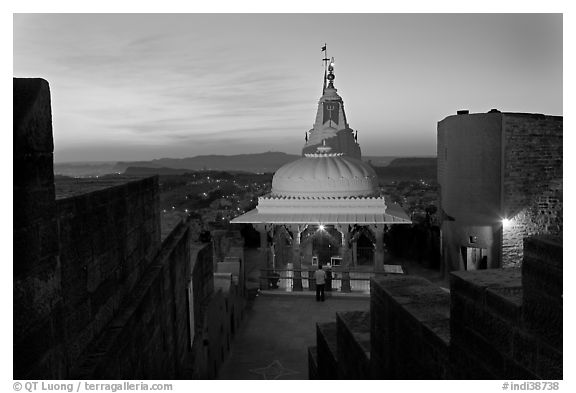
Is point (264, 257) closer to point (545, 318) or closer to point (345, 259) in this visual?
point (345, 259)

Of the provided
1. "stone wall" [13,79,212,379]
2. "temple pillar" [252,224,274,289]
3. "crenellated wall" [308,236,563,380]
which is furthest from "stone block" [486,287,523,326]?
"temple pillar" [252,224,274,289]

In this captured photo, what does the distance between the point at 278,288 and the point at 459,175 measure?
21.1 feet

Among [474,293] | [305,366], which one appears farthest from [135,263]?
[305,366]

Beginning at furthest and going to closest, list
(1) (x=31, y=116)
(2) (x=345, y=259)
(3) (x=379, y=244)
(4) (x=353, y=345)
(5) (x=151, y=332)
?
1. (2) (x=345, y=259)
2. (3) (x=379, y=244)
3. (4) (x=353, y=345)
4. (5) (x=151, y=332)
5. (1) (x=31, y=116)

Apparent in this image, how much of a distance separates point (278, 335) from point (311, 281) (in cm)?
381

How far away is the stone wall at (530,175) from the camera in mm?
14164

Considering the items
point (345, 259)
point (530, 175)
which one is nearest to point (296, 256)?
point (345, 259)

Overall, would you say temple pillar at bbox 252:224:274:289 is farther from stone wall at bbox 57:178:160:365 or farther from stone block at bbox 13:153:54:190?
stone block at bbox 13:153:54:190

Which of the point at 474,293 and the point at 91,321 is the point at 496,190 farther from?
the point at 91,321

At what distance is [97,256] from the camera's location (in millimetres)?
3676

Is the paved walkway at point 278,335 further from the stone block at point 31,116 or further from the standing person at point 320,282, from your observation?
the stone block at point 31,116

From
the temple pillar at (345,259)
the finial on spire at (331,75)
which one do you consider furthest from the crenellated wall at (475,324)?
the finial on spire at (331,75)

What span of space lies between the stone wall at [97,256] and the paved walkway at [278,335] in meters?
4.11

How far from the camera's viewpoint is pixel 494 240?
1462cm
